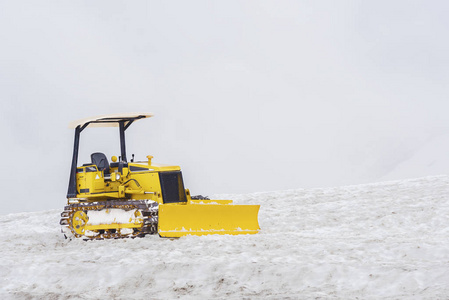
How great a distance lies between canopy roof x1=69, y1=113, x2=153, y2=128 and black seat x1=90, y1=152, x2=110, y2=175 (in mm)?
721

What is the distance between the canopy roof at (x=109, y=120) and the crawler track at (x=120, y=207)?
185 cm

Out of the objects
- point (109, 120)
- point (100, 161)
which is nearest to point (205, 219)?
point (100, 161)

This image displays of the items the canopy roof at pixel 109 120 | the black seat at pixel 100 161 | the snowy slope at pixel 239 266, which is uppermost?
the canopy roof at pixel 109 120

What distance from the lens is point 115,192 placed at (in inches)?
488

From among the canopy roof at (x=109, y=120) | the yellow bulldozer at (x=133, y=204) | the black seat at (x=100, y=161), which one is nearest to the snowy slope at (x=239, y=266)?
the yellow bulldozer at (x=133, y=204)

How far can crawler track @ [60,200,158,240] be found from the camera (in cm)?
1132

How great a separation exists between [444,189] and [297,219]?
16.0ft

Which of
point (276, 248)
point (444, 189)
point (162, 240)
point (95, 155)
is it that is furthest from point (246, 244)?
point (444, 189)

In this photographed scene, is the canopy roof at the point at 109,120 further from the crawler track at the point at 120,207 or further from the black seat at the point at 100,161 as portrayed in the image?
the crawler track at the point at 120,207

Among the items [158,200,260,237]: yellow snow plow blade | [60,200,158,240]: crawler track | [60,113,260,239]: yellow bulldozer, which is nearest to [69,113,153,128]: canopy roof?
[60,113,260,239]: yellow bulldozer

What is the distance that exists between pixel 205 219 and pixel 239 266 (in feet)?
11.5

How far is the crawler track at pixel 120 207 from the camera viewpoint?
1132 centimetres

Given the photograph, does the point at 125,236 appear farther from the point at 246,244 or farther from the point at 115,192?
the point at 246,244

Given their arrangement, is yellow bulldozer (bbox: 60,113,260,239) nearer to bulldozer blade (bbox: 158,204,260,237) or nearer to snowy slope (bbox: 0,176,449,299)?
bulldozer blade (bbox: 158,204,260,237)
